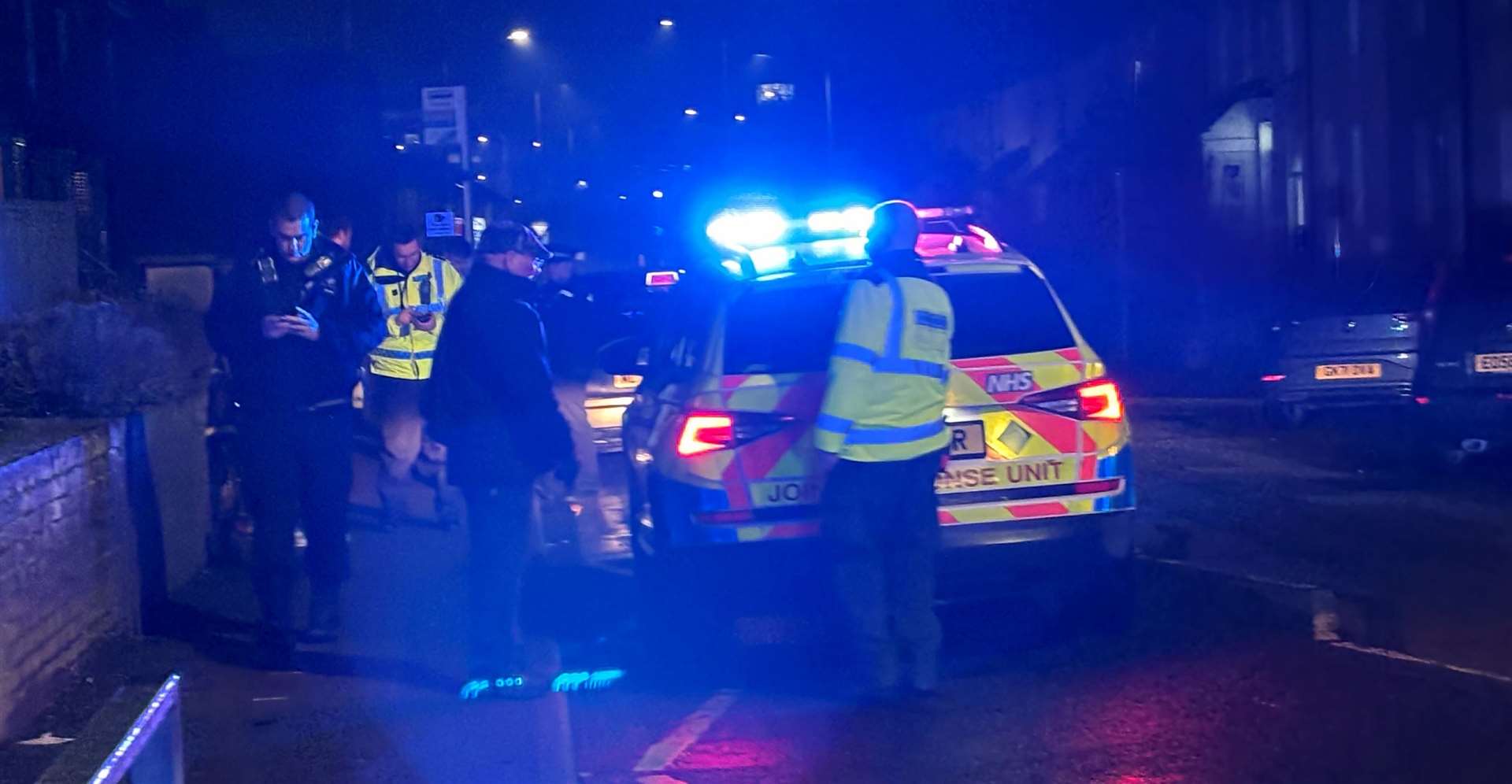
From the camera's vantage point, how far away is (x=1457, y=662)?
6.49m

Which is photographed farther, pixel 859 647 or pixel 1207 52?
pixel 1207 52

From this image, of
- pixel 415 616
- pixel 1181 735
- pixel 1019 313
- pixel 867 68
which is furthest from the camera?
pixel 867 68

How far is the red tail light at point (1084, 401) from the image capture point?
671 centimetres

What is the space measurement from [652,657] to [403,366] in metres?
3.96

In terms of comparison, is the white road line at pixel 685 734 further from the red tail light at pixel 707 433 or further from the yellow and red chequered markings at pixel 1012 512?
the yellow and red chequered markings at pixel 1012 512

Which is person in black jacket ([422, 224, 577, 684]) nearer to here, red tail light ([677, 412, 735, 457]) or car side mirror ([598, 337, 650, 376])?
red tail light ([677, 412, 735, 457])

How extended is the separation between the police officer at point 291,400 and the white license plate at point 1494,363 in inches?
312

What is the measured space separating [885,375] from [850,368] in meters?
0.13

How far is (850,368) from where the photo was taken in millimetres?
6090

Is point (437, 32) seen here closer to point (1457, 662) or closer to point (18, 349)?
point (18, 349)

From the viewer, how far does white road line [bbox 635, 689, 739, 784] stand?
5624 mm

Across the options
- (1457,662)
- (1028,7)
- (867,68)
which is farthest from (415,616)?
(867,68)

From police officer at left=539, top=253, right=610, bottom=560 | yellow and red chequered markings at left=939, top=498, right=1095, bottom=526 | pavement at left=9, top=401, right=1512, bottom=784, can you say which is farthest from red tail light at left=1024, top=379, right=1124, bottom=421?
police officer at left=539, top=253, right=610, bottom=560

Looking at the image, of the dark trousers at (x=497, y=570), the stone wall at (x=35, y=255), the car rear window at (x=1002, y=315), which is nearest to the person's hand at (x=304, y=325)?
the dark trousers at (x=497, y=570)
